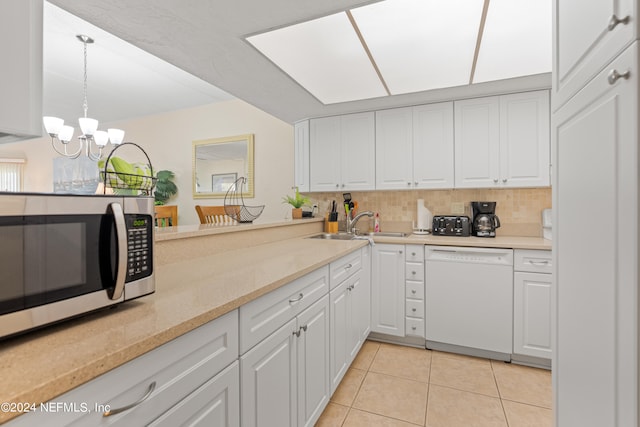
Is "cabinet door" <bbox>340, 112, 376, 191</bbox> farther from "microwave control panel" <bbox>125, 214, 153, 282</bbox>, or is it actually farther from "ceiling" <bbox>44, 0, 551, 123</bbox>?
"microwave control panel" <bbox>125, 214, 153, 282</bbox>

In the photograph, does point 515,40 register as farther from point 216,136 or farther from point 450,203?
point 216,136

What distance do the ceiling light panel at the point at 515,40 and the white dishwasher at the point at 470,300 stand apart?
1.33 metres

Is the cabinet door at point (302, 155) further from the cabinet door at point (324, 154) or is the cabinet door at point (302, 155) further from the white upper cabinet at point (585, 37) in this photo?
the white upper cabinet at point (585, 37)

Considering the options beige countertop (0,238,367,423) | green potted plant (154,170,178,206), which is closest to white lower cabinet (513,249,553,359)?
beige countertop (0,238,367,423)

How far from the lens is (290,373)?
4.10 ft

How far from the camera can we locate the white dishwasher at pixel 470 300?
229 cm

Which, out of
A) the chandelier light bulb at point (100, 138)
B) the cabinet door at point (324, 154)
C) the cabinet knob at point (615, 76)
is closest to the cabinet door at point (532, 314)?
the cabinet door at point (324, 154)

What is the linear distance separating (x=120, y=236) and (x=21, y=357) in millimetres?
289

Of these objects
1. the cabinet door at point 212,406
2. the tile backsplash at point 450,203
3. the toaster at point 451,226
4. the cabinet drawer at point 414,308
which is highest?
the tile backsplash at point 450,203

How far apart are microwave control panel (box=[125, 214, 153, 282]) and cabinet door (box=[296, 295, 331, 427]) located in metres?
0.72

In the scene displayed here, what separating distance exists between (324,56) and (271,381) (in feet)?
6.22

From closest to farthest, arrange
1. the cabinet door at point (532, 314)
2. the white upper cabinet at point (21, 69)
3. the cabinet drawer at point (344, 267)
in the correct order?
the white upper cabinet at point (21, 69) → the cabinet drawer at point (344, 267) → the cabinet door at point (532, 314)

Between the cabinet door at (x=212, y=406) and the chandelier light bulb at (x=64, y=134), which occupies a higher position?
the chandelier light bulb at (x=64, y=134)

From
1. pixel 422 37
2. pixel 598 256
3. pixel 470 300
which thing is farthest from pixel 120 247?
pixel 470 300
